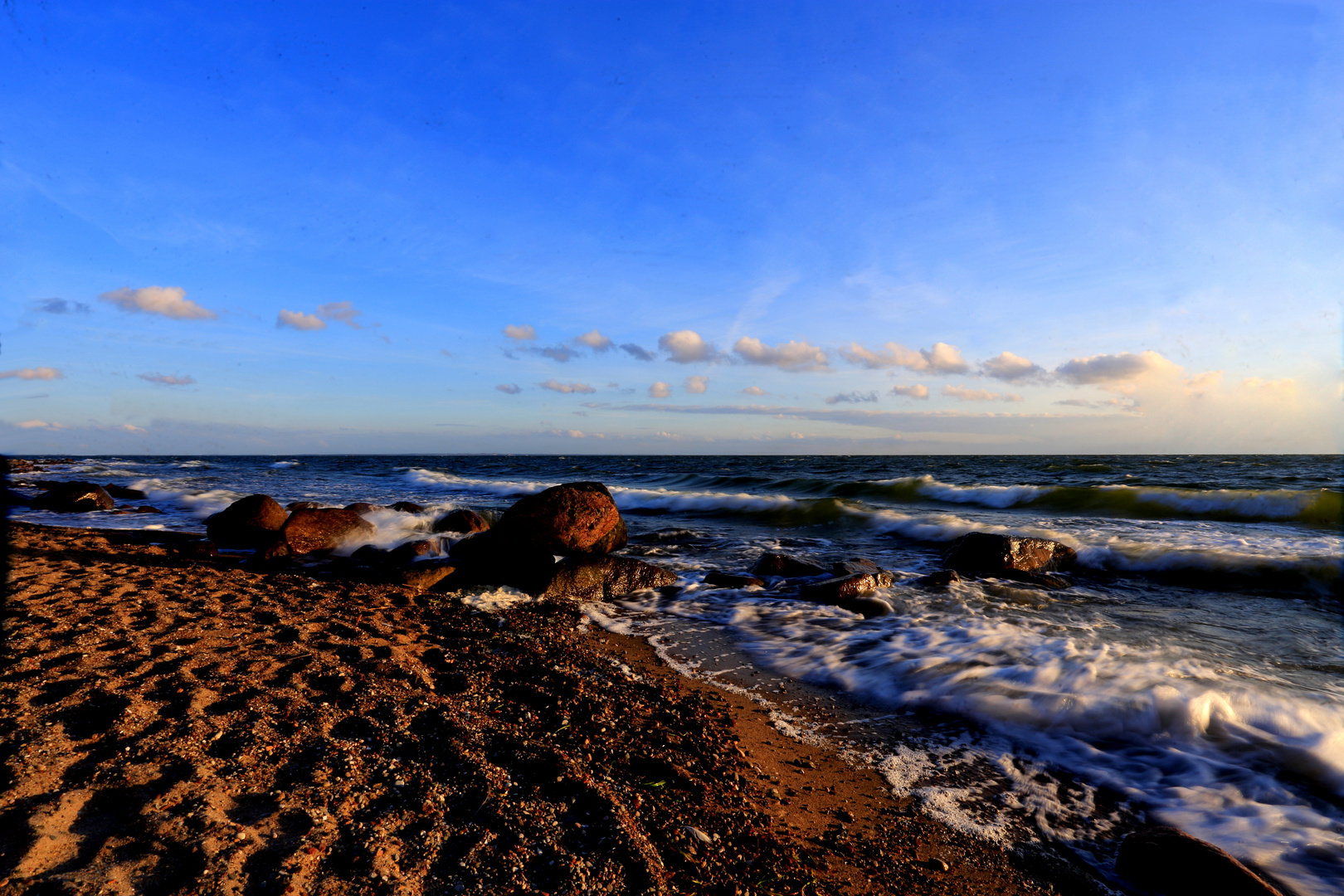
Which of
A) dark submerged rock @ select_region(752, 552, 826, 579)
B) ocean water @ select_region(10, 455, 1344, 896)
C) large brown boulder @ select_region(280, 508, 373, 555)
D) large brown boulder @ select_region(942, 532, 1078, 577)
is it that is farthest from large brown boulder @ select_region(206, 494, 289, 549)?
large brown boulder @ select_region(942, 532, 1078, 577)

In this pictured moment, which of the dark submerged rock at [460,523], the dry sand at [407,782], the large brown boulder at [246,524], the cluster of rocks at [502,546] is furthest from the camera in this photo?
the dark submerged rock at [460,523]

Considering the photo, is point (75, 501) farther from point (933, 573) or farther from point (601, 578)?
point (933, 573)

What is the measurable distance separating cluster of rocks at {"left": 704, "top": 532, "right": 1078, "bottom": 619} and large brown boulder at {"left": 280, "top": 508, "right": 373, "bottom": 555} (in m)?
6.36

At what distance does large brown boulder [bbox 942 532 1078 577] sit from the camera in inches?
346

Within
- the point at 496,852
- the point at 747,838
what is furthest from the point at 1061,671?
the point at 496,852

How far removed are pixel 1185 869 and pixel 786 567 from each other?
6.31 meters

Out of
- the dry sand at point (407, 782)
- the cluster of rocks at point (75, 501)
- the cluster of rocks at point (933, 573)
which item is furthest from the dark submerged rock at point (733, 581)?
the cluster of rocks at point (75, 501)

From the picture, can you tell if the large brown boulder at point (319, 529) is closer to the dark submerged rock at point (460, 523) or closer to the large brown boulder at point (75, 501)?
the dark submerged rock at point (460, 523)

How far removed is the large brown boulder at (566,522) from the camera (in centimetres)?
866

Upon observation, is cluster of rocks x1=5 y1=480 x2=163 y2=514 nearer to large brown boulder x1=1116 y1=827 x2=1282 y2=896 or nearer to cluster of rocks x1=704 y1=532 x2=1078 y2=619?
cluster of rocks x1=704 y1=532 x2=1078 y2=619

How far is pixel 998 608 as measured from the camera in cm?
683

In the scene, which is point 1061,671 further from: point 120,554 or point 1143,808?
point 120,554

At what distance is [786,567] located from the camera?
345 inches

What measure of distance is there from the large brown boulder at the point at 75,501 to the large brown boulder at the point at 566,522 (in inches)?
522
